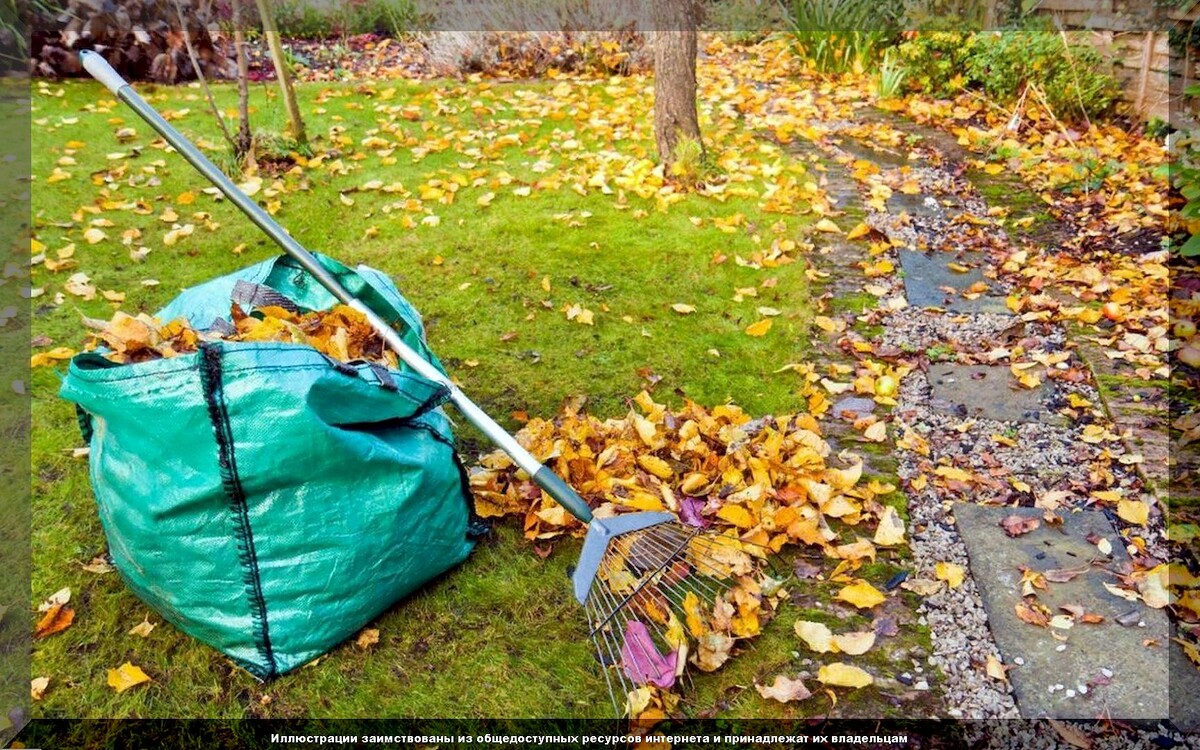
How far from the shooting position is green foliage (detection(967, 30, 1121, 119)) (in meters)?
4.91

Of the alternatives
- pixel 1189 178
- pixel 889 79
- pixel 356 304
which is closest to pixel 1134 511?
pixel 1189 178

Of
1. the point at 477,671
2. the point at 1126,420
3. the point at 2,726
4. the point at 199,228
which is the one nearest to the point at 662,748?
the point at 477,671

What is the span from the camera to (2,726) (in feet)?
6.13

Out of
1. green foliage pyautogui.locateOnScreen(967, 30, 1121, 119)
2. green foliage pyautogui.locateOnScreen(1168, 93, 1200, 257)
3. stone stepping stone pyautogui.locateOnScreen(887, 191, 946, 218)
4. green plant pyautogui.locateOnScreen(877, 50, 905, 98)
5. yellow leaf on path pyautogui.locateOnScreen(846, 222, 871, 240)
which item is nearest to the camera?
green foliage pyautogui.locateOnScreen(1168, 93, 1200, 257)

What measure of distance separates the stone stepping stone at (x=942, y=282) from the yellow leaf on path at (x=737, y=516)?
159 centimetres

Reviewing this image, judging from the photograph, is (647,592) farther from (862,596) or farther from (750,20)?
(750,20)

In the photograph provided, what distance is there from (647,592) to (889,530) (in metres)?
0.75

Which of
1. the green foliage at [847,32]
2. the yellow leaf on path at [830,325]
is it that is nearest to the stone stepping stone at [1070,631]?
the yellow leaf on path at [830,325]

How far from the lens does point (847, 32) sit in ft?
19.9

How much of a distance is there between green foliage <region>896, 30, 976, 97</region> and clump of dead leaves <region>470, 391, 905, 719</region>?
3.84 meters

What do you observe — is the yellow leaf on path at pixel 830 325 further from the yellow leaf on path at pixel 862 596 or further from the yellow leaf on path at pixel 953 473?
the yellow leaf on path at pixel 862 596

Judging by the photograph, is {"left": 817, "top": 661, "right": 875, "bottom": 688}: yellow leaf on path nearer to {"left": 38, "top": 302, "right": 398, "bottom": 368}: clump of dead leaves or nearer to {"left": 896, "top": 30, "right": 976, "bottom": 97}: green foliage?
{"left": 38, "top": 302, "right": 398, "bottom": 368}: clump of dead leaves

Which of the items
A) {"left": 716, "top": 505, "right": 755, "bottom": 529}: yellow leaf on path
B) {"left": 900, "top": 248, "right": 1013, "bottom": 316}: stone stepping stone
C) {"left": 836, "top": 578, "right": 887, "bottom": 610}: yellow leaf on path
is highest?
{"left": 900, "top": 248, "right": 1013, "bottom": 316}: stone stepping stone

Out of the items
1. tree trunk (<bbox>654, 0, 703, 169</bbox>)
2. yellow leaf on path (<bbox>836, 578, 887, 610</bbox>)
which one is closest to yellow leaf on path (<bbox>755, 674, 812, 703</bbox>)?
yellow leaf on path (<bbox>836, 578, 887, 610</bbox>)
